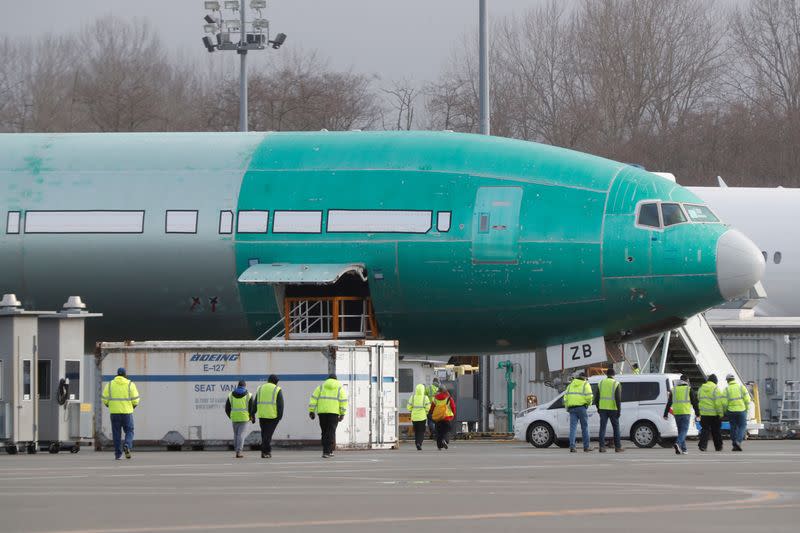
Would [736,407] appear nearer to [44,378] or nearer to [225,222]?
[225,222]

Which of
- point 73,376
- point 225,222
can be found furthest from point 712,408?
point 73,376

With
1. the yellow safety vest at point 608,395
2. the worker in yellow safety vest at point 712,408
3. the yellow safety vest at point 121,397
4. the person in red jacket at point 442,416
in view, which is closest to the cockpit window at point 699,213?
the worker in yellow safety vest at point 712,408

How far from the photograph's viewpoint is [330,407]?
1172 inches

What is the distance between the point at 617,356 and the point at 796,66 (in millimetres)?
64807

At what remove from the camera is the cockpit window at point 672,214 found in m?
32.1

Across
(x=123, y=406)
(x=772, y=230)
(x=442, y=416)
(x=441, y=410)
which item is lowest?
(x=442, y=416)

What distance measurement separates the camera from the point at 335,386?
30.0m

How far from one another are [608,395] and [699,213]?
161 inches

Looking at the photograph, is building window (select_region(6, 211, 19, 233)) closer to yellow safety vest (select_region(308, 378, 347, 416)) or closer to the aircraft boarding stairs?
yellow safety vest (select_region(308, 378, 347, 416))

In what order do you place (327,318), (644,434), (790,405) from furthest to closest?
(790,405)
(644,434)
(327,318)

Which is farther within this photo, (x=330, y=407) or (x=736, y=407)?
(x=736, y=407)

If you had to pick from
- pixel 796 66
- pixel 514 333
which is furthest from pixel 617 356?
pixel 796 66

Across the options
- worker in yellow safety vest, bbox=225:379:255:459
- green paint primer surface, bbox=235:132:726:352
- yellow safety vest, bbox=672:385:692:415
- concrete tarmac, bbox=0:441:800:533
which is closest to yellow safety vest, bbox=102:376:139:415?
concrete tarmac, bbox=0:441:800:533

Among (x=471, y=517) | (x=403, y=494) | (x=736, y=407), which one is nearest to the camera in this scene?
(x=471, y=517)
